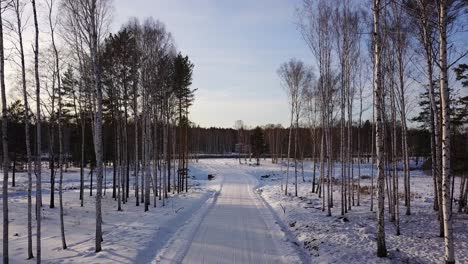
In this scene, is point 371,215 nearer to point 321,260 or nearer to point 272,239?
point 272,239

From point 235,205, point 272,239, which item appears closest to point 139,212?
point 235,205

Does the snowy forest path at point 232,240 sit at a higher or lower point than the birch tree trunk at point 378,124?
lower

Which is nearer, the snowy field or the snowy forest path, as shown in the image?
the snowy forest path

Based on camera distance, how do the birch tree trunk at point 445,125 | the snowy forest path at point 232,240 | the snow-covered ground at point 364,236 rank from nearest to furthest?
the birch tree trunk at point 445,125, the snow-covered ground at point 364,236, the snowy forest path at point 232,240

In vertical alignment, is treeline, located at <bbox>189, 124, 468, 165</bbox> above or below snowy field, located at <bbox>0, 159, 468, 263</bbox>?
above

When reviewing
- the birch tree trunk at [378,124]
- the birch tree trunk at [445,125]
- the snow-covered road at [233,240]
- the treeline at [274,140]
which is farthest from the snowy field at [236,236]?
the treeline at [274,140]

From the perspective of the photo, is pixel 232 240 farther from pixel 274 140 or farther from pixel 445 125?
pixel 274 140

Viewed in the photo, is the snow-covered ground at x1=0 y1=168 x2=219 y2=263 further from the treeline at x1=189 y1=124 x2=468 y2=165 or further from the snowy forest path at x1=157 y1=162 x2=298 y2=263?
the treeline at x1=189 y1=124 x2=468 y2=165

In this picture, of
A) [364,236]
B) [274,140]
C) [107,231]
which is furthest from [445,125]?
[274,140]

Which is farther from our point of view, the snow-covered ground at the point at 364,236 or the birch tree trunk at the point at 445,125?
the snow-covered ground at the point at 364,236

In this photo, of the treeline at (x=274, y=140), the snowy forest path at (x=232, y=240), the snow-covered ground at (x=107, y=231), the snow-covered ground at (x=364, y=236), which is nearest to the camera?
the snow-covered ground at (x=364, y=236)

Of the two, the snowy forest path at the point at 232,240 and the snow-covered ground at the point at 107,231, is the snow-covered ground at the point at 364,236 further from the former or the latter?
the snow-covered ground at the point at 107,231

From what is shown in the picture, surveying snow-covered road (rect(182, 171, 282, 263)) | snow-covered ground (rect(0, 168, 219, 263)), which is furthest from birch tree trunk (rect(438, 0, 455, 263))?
snow-covered ground (rect(0, 168, 219, 263))

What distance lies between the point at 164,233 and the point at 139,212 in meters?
6.95
